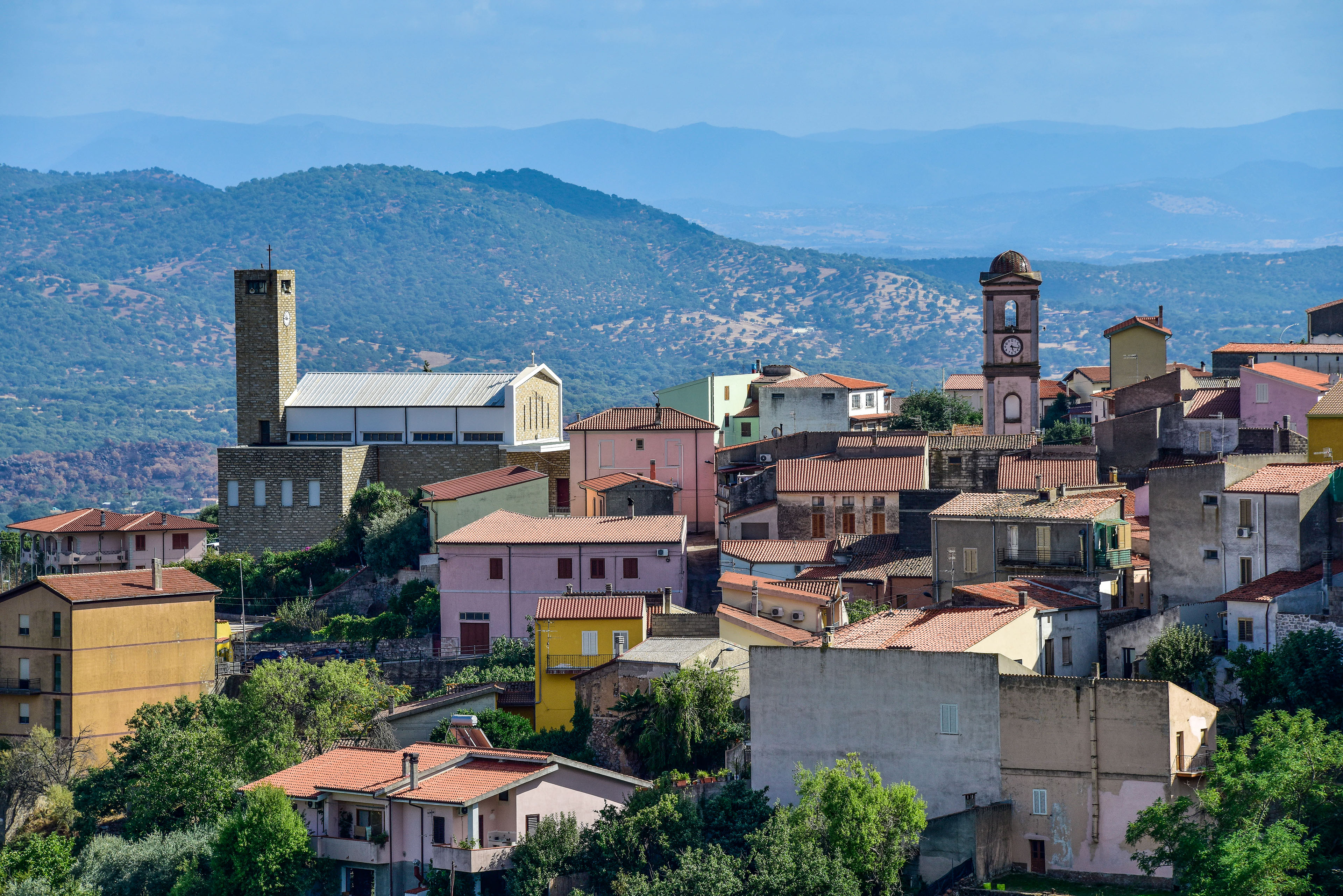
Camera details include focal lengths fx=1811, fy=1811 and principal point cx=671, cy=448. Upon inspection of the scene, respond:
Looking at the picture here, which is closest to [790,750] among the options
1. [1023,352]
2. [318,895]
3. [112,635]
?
[318,895]

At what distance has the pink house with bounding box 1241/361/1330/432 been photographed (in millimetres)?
53438

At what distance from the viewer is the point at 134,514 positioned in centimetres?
7162

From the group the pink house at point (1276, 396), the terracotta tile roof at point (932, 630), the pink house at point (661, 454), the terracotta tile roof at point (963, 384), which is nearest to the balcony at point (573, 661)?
the terracotta tile roof at point (932, 630)

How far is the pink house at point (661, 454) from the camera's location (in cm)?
6059

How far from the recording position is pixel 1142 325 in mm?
74000

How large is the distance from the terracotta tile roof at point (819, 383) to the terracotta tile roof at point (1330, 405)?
31.5 meters

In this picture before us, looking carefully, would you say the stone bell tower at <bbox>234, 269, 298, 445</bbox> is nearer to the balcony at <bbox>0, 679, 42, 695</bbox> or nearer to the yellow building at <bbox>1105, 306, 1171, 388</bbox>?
the balcony at <bbox>0, 679, 42, 695</bbox>

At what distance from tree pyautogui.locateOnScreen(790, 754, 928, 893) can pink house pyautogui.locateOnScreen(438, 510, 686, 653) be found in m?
17.5

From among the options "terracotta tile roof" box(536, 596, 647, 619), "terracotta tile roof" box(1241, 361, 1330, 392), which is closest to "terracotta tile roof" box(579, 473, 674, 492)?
"terracotta tile roof" box(536, 596, 647, 619)

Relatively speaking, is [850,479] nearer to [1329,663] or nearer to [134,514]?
[1329,663]

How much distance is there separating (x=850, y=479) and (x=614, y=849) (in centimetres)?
2117

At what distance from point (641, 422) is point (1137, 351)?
957 inches

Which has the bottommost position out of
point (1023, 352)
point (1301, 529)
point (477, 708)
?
point (477, 708)

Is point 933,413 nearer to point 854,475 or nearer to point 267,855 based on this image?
point 854,475
